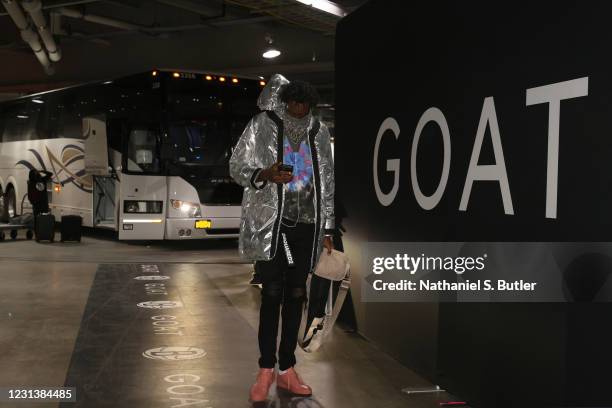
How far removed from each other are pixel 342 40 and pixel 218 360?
9.78 feet

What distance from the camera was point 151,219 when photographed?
1214 centimetres


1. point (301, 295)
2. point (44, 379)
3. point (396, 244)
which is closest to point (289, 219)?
point (301, 295)

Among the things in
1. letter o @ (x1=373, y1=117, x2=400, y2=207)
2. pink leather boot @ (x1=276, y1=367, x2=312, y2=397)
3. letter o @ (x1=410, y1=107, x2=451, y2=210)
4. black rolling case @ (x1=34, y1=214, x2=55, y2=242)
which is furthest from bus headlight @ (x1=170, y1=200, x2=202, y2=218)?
pink leather boot @ (x1=276, y1=367, x2=312, y2=397)

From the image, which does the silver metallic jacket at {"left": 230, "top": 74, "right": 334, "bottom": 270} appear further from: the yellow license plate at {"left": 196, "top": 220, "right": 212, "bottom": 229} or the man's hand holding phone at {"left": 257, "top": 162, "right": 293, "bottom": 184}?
the yellow license plate at {"left": 196, "top": 220, "right": 212, "bottom": 229}

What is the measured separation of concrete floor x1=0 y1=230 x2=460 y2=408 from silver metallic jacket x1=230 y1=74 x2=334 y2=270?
89 cm

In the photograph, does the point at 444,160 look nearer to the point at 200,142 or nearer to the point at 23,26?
the point at 200,142

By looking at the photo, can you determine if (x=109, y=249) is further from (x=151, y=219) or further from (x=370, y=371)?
(x=370, y=371)

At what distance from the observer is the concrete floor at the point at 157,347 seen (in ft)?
13.6

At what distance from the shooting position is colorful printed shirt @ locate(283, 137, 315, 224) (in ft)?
13.1

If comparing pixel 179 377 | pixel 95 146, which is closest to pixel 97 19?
pixel 95 146

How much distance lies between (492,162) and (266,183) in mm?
1243

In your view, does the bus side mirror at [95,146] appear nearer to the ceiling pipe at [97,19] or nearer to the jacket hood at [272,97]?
the ceiling pipe at [97,19]

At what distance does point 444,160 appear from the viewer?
168 inches

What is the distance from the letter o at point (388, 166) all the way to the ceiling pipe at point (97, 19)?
10.9m
